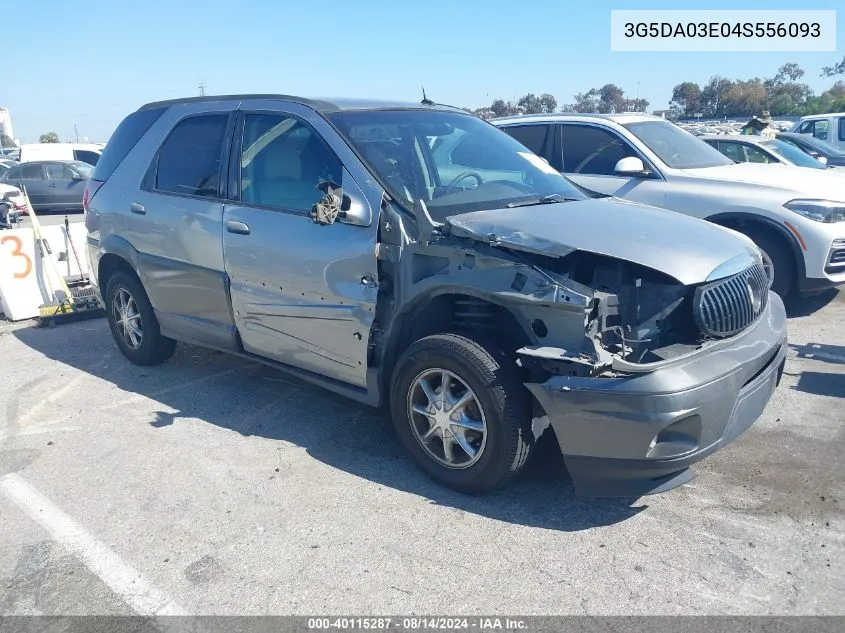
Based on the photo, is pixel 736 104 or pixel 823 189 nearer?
pixel 823 189

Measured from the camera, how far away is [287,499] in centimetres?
372

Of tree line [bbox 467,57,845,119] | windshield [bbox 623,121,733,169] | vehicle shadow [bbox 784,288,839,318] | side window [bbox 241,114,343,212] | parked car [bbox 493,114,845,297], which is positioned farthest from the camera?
tree line [bbox 467,57,845,119]

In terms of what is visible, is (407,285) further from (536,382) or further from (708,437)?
(708,437)

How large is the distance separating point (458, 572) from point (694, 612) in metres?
0.94

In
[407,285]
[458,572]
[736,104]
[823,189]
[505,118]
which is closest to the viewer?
[458,572]

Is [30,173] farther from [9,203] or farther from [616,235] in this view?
[616,235]

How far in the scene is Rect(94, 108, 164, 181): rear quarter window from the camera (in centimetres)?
555

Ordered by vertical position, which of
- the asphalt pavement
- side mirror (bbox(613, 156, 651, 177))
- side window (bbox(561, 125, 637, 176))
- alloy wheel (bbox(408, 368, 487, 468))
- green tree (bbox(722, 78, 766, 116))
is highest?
green tree (bbox(722, 78, 766, 116))

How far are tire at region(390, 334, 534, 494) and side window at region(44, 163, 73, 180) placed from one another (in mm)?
18404

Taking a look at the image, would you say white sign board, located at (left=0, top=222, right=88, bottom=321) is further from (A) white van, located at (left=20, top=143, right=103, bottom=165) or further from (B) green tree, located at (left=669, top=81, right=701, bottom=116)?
(B) green tree, located at (left=669, top=81, right=701, bottom=116)

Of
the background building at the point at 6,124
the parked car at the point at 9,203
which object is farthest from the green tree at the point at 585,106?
the background building at the point at 6,124

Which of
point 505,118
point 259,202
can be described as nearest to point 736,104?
point 505,118

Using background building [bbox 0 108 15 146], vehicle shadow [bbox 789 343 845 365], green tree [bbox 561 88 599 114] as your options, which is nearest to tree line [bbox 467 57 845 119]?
green tree [bbox 561 88 599 114]

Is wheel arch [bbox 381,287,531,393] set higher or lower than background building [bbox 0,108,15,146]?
lower
